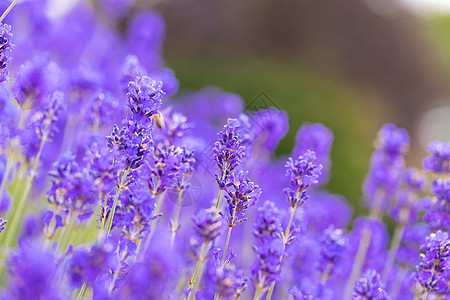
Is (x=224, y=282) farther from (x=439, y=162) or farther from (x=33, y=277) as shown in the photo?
(x=439, y=162)

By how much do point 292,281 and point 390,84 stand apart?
427 inches

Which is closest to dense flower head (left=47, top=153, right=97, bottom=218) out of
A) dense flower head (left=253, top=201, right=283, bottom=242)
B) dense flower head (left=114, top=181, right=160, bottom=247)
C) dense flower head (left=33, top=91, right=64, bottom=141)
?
dense flower head (left=114, top=181, right=160, bottom=247)

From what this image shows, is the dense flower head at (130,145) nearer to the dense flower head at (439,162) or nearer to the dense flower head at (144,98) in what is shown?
the dense flower head at (144,98)

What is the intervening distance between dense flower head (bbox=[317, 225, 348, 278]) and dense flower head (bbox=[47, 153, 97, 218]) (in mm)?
1061

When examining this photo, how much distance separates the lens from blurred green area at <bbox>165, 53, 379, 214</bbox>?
815 cm

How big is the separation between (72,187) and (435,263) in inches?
48.7

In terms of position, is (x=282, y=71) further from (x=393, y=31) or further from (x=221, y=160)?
(x=221, y=160)

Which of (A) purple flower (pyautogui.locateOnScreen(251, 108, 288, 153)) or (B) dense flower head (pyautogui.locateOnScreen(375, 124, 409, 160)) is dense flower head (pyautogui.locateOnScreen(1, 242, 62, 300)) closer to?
(A) purple flower (pyautogui.locateOnScreen(251, 108, 288, 153))

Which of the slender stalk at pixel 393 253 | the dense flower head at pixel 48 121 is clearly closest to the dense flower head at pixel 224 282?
the dense flower head at pixel 48 121

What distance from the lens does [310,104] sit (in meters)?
8.86

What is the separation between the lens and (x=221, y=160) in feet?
5.58

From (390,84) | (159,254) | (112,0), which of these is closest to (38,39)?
(112,0)

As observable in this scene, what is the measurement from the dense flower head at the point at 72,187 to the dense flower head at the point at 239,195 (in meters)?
0.43

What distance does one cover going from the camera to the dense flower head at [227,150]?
1682mm
